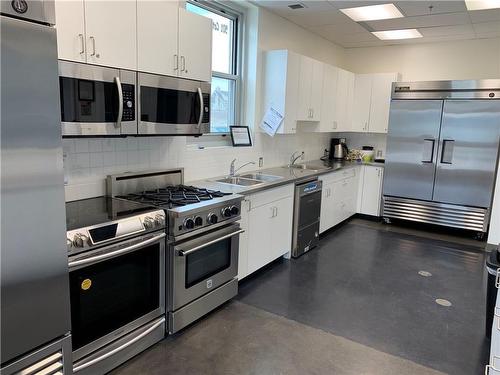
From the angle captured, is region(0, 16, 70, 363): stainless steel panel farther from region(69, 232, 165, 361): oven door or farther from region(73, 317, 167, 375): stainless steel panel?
region(73, 317, 167, 375): stainless steel panel

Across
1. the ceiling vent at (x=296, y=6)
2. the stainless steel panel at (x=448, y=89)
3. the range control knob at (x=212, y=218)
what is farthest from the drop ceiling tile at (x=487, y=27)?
the range control knob at (x=212, y=218)

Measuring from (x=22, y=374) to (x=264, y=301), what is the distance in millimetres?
1949

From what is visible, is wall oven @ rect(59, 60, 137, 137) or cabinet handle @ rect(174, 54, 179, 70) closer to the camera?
wall oven @ rect(59, 60, 137, 137)

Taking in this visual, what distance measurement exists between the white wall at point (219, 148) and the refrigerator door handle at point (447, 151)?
5.80 ft

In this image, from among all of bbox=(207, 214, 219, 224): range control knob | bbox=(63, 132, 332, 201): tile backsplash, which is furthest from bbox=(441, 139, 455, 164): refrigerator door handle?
bbox=(207, 214, 219, 224): range control knob

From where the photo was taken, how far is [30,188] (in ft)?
4.74

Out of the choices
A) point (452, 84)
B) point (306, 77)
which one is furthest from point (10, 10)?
point (452, 84)

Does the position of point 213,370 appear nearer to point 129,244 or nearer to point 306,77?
point 129,244

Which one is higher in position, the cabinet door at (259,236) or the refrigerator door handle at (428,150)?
the refrigerator door handle at (428,150)

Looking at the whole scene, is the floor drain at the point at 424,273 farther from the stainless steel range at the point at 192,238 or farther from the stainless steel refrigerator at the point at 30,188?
the stainless steel refrigerator at the point at 30,188

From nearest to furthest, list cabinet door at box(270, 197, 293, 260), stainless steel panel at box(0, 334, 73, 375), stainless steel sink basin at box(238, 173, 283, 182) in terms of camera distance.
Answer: stainless steel panel at box(0, 334, 73, 375) < cabinet door at box(270, 197, 293, 260) < stainless steel sink basin at box(238, 173, 283, 182)

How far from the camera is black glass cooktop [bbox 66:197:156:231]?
203 cm

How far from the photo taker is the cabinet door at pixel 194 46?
8.99ft

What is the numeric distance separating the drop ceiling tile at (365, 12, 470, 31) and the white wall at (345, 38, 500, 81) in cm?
101
